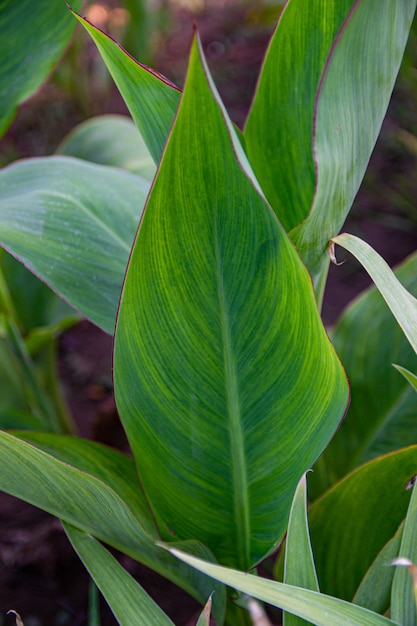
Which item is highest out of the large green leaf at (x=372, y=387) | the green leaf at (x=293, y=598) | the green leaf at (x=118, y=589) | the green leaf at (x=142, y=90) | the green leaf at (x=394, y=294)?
the green leaf at (x=142, y=90)

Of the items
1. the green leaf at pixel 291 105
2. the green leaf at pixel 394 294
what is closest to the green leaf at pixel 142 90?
the green leaf at pixel 291 105

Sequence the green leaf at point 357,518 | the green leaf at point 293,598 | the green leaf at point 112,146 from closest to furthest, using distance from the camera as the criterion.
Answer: the green leaf at point 293,598
the green leaf at point 357,518
the green leaf at point 112,146

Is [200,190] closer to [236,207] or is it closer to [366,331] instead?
[236,207]

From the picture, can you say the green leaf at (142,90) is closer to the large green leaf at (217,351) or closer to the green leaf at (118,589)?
the large green leaf at (217,351)

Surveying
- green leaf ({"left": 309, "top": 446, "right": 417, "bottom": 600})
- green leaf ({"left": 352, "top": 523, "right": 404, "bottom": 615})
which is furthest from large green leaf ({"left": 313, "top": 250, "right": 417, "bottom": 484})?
green leaf ({"left": 352, "top": 523, "right": 404, "bottom": 615})

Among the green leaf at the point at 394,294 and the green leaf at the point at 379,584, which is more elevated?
the green leaf at the point at 394,294

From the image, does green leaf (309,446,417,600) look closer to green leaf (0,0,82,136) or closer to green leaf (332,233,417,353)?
green leaf (332,233,417,353)

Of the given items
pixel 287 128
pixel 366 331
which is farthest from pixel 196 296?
pixel 366 331
